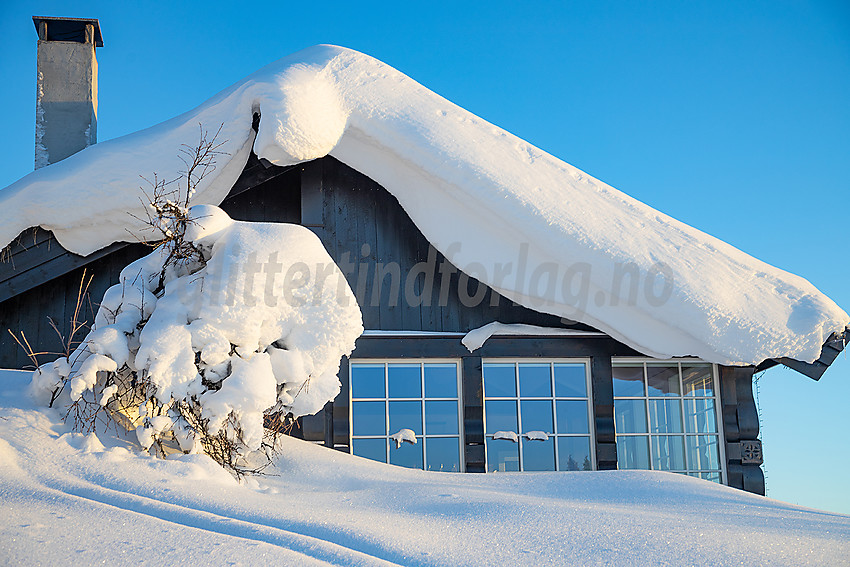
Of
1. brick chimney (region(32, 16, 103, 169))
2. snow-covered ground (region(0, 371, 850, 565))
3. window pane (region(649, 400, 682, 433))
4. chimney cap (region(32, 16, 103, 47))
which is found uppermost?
chimney cap (region(32, 16, 103, 47))

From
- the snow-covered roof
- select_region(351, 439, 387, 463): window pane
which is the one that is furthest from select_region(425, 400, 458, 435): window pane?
the snow-covered roof

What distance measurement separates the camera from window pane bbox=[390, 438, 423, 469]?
5855 millimetres

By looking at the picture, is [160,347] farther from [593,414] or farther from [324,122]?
[593,414]

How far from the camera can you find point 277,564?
8.91ft

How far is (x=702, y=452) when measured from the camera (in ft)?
20.8

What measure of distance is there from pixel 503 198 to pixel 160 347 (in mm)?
2638

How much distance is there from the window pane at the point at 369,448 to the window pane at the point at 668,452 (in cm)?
230

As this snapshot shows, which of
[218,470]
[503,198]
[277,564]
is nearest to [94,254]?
[218,470]

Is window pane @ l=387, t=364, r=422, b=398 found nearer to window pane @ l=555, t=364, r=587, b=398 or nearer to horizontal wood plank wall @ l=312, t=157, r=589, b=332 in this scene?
horizontal wood plank wall @ l=312, t=157, r=589, b=332

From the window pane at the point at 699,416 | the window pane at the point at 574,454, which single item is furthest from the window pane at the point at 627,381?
the window pane at the point at 574,454

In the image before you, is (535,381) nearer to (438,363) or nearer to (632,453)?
(438,363)

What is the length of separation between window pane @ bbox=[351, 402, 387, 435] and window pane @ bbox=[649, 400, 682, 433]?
7.59ft

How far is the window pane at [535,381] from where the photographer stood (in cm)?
616

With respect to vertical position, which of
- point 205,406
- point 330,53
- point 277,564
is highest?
point 330,53
